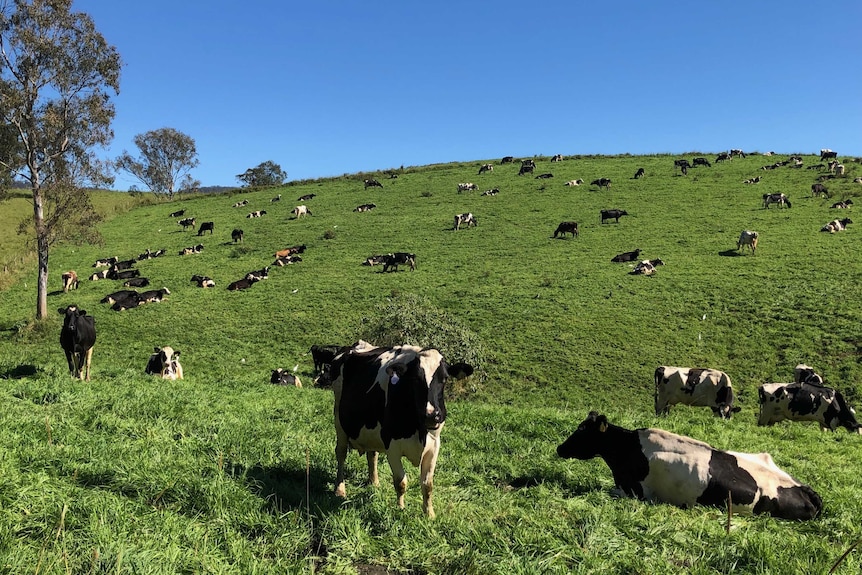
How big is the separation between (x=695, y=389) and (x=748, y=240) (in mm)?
21111

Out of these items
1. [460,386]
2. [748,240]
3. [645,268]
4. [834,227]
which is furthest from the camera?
[834,227]

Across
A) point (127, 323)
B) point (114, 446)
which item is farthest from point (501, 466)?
point (127, 323)

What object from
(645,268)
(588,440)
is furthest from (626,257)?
(588,440)

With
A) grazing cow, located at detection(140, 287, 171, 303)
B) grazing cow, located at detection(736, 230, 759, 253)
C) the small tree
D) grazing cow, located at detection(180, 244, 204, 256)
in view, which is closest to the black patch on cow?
grazing cow, located at detection(736, 230, 759, 253)

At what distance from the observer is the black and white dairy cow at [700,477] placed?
703cm

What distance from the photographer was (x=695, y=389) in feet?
53.0

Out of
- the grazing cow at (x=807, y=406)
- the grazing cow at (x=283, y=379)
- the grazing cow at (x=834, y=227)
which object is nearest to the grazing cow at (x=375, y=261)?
the grazing cow at (x=283, y=379)

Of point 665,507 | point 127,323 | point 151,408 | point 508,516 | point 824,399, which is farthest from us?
point 127,323

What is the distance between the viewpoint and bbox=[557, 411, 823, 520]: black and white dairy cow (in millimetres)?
7031

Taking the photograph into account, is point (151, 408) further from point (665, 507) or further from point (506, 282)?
point (506, 282)

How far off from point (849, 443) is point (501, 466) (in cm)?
927

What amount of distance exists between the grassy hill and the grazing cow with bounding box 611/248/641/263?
1209 mm

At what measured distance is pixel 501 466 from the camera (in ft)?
26.6

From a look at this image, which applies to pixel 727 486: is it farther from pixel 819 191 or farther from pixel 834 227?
pixel 819 191
